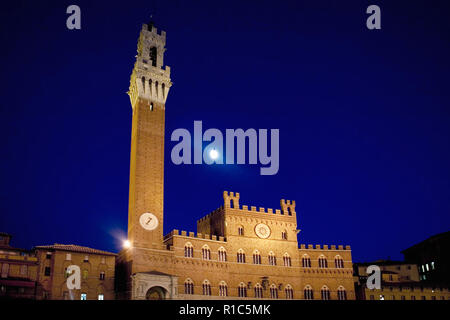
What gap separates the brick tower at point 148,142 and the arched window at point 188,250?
326 centimetres

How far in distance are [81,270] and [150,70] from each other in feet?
82.8

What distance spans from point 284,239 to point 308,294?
24.2 feet

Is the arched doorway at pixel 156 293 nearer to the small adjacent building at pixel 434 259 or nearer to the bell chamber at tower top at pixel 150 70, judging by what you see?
the bell chamber at tower top at pixel 150 70

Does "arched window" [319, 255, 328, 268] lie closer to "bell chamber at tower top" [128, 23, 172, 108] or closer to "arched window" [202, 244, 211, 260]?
"arched window" [202, 244, 211, 260]

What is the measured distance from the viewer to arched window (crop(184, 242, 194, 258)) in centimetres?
5353

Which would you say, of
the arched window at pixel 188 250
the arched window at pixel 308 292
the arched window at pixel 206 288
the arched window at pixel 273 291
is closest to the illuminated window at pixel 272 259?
the arched window at pixel 273 291

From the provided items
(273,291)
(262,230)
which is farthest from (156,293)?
(262,230)

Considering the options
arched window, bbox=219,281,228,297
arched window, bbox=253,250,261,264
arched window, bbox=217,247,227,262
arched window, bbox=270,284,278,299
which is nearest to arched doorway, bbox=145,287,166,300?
arched window, bbox=219,281,228,297

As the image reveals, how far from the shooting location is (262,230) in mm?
59500

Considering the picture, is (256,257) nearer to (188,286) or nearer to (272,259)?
(272,259)
